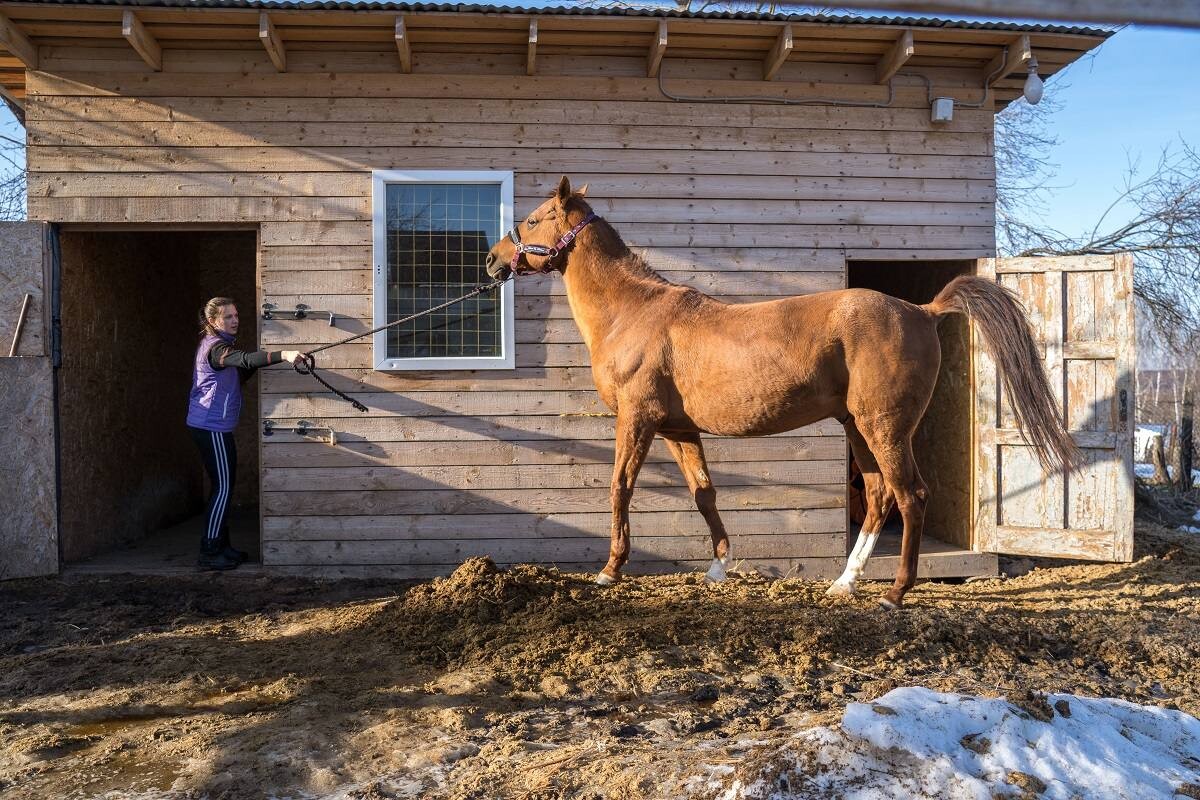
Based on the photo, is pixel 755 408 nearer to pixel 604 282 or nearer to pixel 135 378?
pixel 604 282

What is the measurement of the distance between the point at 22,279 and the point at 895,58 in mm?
6343

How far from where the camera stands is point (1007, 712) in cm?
255

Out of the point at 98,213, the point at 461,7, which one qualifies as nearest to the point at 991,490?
the point at 461,7

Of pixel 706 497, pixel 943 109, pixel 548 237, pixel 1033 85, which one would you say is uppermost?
pixel 1033 85

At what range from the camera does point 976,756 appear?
2361 mm

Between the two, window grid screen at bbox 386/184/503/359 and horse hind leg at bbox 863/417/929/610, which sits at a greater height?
window grid screen at bbox 386/184/503/359

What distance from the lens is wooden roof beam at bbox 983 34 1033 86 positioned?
5859 mm

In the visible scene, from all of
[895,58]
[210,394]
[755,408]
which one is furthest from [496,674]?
[895,58]

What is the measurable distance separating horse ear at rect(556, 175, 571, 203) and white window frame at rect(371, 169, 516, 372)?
924 mm

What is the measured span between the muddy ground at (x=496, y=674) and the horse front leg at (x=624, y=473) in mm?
197

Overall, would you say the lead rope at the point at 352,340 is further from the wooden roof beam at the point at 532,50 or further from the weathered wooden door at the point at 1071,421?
the weathered wooden door at the point at 1071,421

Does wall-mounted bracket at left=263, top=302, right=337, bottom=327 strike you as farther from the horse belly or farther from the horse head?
the horse belly

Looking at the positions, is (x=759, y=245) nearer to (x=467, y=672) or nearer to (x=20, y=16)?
(x=467, y=672)

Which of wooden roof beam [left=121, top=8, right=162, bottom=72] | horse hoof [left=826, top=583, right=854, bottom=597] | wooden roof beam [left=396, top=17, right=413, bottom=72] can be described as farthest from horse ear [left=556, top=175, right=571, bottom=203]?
wooden roof beam [left=121, top=8, right=162, bottom=72]
